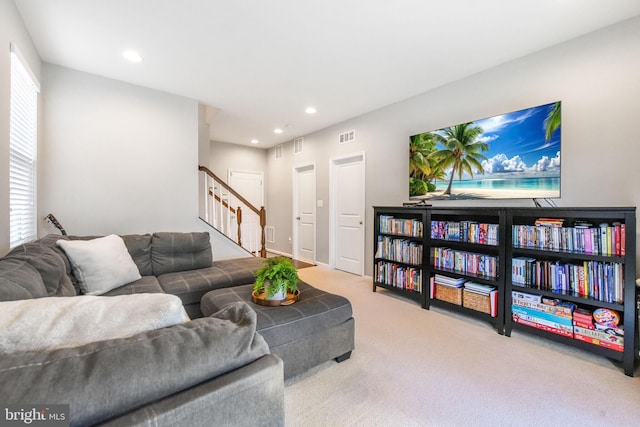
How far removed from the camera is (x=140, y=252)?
275 centimetres

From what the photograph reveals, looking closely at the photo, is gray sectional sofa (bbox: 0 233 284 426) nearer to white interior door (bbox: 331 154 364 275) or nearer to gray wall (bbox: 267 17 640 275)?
gray wall (bbox: 267 17 640 275)

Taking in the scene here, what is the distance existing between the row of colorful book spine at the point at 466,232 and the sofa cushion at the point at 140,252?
9.78ft

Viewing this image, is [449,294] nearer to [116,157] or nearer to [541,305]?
[541,305]

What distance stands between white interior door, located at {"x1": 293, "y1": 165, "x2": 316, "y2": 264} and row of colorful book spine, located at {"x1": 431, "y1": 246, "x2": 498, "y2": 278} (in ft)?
8.81

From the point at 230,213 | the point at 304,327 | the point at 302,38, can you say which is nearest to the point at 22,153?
the point at 302,38

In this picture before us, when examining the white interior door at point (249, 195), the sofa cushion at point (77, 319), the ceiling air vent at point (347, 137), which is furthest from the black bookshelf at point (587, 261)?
the white interior door at point (249, 195)

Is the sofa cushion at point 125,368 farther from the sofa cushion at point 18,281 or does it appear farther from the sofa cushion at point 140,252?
the sofa cushion at point 140,252

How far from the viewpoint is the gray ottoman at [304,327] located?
172cm

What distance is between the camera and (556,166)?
2.43 meters

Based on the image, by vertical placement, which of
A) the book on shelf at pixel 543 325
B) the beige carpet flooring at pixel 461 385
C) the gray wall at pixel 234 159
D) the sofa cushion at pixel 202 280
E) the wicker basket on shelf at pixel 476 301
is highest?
the gray wall at pixel 234 159

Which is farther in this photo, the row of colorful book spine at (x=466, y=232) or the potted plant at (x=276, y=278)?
the row of colorful book spine at (x=466, y=232)

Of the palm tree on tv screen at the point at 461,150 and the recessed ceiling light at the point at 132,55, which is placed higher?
the recessed ceiling light at the point at 132,55

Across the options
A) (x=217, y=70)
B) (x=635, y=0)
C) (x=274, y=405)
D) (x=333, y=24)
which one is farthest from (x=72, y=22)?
(x=635, y=0)

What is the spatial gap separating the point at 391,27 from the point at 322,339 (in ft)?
7.97
